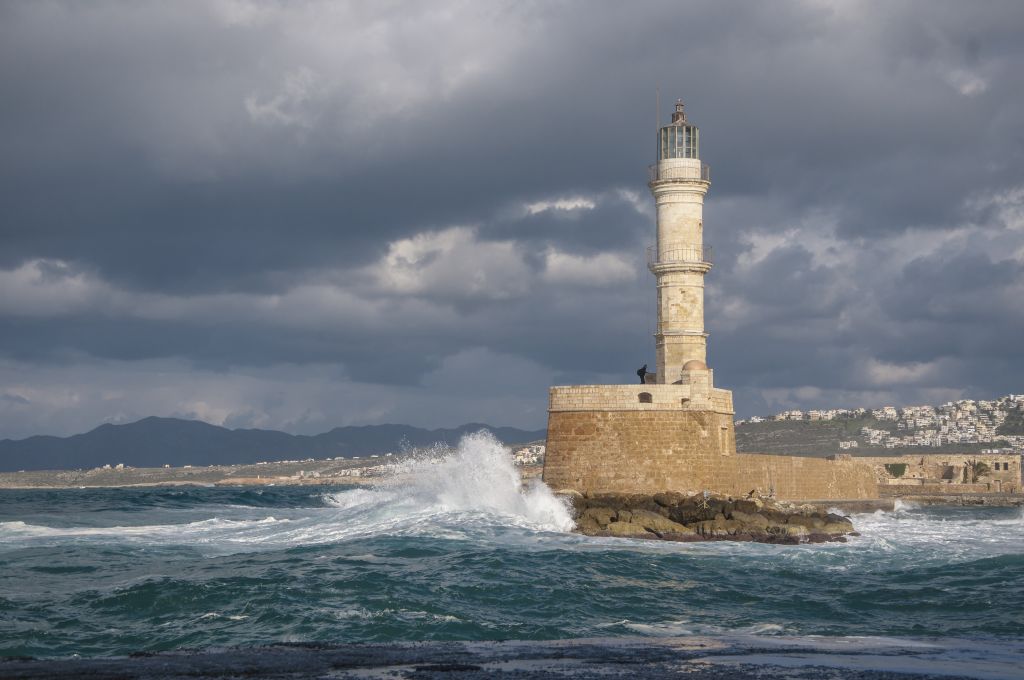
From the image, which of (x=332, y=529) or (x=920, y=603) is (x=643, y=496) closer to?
(x=332, y=529)

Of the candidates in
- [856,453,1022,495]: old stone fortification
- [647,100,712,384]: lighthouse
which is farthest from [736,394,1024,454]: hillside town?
[647,100,712,384]: lighthouse

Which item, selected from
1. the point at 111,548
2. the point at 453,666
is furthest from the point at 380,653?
the point at 111,548

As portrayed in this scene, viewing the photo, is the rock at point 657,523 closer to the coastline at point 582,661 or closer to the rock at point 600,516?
the rock at point 600,516

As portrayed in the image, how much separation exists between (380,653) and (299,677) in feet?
5.95

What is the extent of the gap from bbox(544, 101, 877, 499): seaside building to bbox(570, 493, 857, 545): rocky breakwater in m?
0.85

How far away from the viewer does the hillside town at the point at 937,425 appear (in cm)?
9569

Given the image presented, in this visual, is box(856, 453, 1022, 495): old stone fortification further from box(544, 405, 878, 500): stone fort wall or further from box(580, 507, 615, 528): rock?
box(580, 507, 615, 528): rock

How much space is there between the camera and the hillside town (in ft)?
314

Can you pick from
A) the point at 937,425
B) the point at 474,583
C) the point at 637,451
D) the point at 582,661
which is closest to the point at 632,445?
the point at 637,451

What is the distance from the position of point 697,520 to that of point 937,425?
84719mm

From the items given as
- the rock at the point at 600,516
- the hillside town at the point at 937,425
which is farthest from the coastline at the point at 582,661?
the hillside town at the point at 937,425

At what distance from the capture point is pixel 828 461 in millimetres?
39094

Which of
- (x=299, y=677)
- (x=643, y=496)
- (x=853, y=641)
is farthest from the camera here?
(x=643, y=496)

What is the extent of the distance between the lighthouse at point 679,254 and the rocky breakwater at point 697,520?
4365 mm
